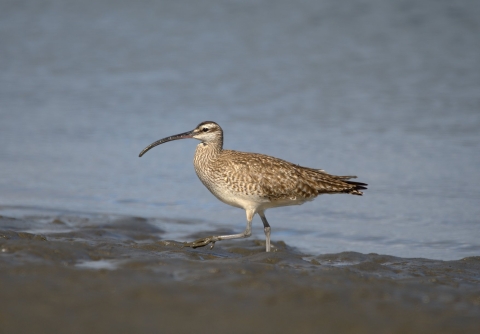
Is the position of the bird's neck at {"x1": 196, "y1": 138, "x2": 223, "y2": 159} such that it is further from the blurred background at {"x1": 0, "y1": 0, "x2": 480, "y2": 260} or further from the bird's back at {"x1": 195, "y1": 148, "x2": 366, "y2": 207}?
the blurred background at {"x1": 0, "y1": 0, "x2": 480, "y2": 260}

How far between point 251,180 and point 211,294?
245 cm

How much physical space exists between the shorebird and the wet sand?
91 centimetres

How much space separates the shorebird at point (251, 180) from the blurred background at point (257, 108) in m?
0.74

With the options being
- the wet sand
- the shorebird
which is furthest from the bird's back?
the wet sand

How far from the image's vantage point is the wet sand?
5383 mm

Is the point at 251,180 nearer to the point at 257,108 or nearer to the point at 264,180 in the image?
the point at 264,180

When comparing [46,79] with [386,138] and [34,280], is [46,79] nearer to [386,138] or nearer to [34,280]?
[386,138]

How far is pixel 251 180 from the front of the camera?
26.8 ft

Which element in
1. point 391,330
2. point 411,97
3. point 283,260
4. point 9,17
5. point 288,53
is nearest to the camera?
point 391,330

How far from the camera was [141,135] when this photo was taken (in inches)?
508

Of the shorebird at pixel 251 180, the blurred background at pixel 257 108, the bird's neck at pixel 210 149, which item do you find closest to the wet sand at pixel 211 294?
the shorebird at pixel 251 180

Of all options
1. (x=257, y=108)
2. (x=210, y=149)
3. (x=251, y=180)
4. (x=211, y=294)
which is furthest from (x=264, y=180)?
(x=257, y=108)

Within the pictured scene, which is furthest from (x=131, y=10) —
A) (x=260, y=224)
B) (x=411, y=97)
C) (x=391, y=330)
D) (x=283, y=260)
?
(x=391, y=330)

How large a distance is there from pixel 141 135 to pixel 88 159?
1.32m
